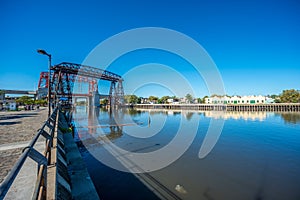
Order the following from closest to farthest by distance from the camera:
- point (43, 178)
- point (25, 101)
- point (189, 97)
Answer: point (43, 178) → point (25, 101) → point (189, 97)

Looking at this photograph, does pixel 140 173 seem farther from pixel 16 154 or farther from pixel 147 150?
pixel 16 154

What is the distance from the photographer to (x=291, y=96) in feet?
198

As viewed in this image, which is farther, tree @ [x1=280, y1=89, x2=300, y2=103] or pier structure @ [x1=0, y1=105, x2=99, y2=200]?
tree @ [x1=280, y1=89, x2=300, y2=103]

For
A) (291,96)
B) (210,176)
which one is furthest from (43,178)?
(291,96)

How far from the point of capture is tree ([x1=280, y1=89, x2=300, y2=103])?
59.1 meters

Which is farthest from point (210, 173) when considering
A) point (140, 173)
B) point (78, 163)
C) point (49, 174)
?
point (49, 174)

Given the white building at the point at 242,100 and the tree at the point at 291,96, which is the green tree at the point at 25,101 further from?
the tree at the point at 291,96

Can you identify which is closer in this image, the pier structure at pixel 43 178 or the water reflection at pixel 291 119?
the pier structure at pixel 43 178

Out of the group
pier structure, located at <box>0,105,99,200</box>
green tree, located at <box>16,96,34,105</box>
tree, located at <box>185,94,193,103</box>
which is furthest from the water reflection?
tree, located at <box>185,94,193,103</box>

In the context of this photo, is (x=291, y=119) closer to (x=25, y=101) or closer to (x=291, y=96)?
(x=291, y=96)

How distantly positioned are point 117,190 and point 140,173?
63.2 inches

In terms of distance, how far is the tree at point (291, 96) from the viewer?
194 feet

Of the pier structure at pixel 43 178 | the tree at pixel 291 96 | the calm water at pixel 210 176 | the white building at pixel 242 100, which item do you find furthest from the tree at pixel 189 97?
the pier structure at pixel 43 178

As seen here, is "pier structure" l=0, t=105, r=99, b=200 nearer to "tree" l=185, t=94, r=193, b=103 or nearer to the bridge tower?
the bridge tower
